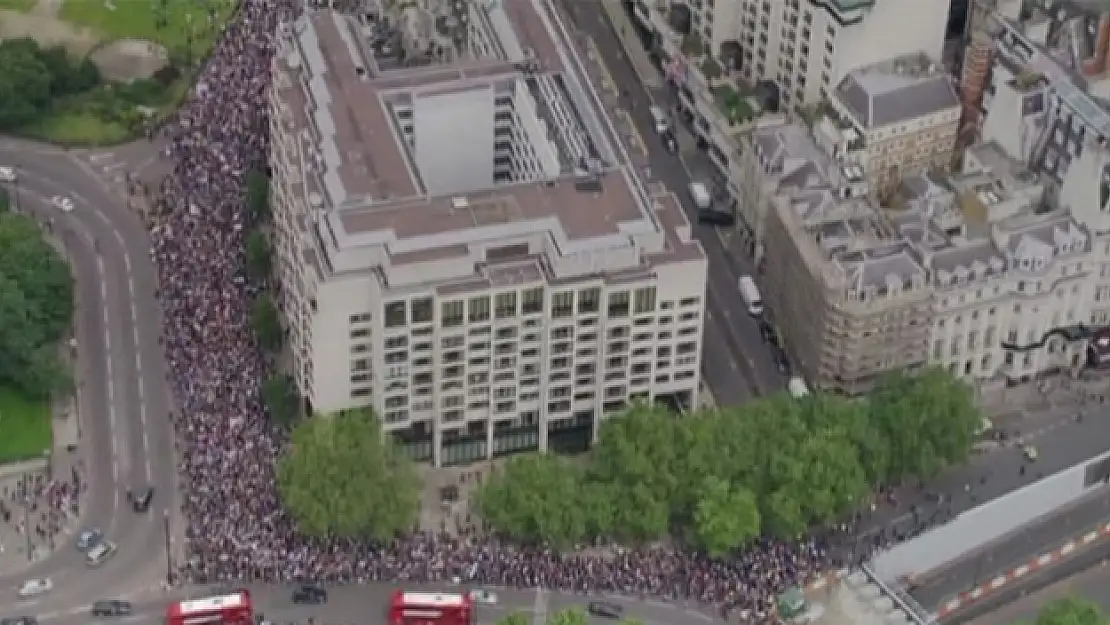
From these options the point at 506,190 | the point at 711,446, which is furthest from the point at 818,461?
the point at 506,190

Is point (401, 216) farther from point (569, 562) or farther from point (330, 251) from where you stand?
point (569, 562)

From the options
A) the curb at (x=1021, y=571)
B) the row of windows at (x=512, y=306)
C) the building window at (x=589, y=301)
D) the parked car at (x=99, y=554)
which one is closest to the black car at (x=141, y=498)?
the parked car at (x=99, y=554)

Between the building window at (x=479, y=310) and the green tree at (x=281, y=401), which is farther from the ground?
the building window at (x=479, y=310)

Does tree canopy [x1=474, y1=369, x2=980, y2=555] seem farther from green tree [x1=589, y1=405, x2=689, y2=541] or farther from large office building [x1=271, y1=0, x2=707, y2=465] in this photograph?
large office building [x1=271, y1=0, x2=707, y2=465]

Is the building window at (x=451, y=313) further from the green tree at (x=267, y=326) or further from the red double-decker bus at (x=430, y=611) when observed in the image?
the red double-decker bus at (x=430, y=611)

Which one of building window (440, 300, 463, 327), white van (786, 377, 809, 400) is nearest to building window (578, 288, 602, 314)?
building window (440, 300, 463, 327)
